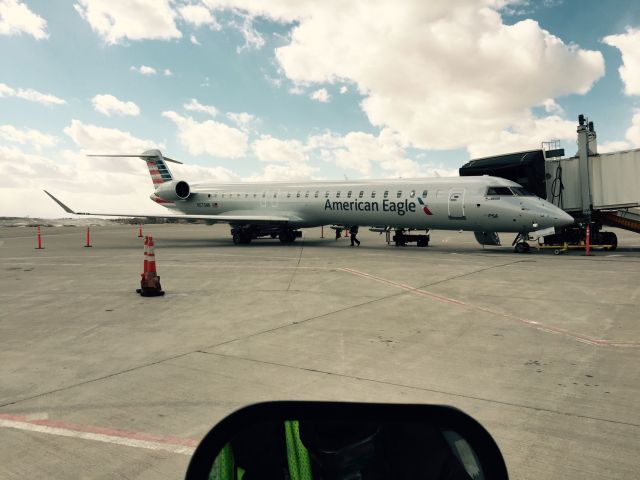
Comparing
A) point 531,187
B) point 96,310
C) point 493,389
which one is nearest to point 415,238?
point 531,187

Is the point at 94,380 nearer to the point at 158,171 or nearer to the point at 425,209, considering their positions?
the point at 425,209

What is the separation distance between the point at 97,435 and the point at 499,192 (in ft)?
50.3

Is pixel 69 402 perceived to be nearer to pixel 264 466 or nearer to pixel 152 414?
pixel 152 414

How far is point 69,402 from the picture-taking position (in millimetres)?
3941

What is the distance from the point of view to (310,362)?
16.1 ft

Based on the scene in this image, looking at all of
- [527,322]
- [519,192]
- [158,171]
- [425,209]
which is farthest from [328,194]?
[527,322]

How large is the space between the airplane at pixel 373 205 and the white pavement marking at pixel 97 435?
14.8 meters

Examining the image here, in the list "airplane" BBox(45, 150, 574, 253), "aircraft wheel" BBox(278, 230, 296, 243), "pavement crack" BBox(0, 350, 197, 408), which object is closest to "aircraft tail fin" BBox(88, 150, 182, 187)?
"airplane" BBox(45, 150, 574, 253)

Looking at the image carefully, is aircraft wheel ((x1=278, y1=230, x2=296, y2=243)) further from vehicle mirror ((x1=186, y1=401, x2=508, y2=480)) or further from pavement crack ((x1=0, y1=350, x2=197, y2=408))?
vehicle mirror ((x1=186, y1=401, x2=508, y2=480))

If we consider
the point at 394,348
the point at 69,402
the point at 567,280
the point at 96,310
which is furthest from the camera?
the point at 567,280

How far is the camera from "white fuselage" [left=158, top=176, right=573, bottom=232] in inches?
627

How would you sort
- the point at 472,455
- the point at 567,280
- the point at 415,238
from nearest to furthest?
the point at 472,455
the point at 567,280
the point at 415,238

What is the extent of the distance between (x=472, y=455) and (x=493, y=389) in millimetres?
2959

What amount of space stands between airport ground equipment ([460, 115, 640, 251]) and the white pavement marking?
16.0m
